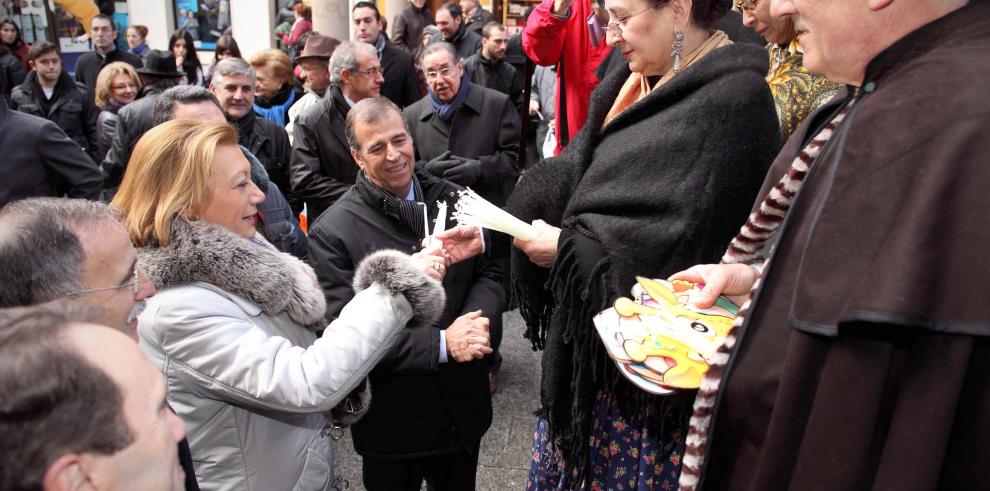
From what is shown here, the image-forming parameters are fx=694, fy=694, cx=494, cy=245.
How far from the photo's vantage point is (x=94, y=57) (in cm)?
864

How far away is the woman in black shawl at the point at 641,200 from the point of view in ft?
5.68

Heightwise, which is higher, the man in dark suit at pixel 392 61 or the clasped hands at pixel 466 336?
the man in dark suit at pixel 392 61

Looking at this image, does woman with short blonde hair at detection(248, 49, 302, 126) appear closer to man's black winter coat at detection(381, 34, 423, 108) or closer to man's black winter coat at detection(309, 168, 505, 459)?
man's black winter coat at detection(381, 34, 423, 108)

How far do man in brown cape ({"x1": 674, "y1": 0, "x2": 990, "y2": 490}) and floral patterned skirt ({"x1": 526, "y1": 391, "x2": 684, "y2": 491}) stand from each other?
0.66 m

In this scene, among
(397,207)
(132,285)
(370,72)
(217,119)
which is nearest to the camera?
(132,285)

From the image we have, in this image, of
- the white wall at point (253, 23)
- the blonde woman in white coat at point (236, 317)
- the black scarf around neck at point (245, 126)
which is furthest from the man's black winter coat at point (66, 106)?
the white wall at point (253, 23)

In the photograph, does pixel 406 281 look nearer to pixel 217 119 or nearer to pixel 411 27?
pixel 217 119

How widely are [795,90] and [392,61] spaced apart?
14.9 feet

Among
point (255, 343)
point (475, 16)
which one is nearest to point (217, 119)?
point (255, 343)

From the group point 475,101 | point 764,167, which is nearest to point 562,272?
point 764,167

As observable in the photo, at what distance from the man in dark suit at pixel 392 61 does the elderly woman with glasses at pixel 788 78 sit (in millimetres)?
4250

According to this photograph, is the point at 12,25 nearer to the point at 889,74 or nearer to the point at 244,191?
the point at 244,191

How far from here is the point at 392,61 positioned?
6.16m

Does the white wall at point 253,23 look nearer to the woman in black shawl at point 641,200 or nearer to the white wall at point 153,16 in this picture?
the white wall at point 153,16
